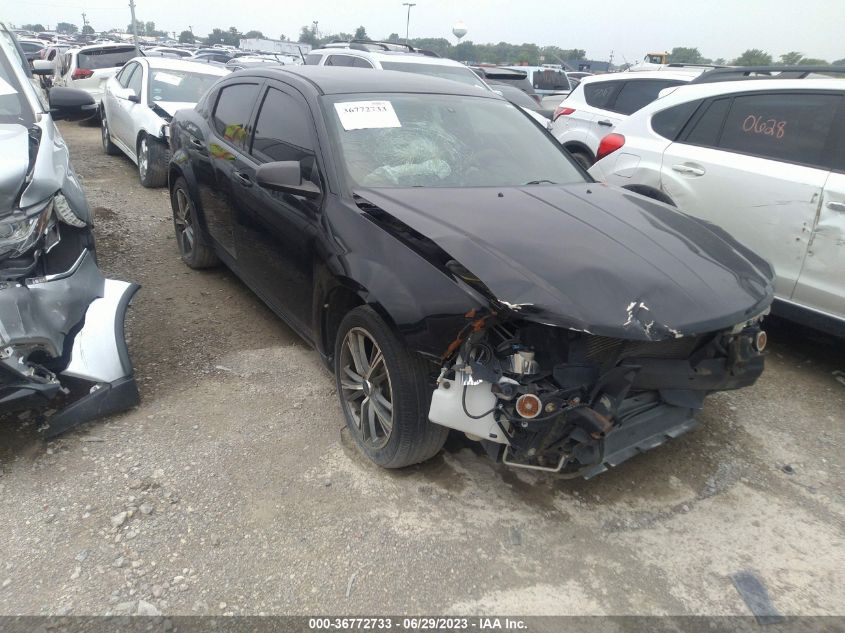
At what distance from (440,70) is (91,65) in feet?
31.4

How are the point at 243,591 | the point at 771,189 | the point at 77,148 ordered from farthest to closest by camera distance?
the point at 77,148 → the point at 771,189 → the point at 243,591

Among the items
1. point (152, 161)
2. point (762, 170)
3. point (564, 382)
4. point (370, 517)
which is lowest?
point (370, 517)

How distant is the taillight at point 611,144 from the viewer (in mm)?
5234

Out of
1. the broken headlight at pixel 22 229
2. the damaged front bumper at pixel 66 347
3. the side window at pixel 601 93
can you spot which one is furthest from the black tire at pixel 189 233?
the side window at pixel 601 93

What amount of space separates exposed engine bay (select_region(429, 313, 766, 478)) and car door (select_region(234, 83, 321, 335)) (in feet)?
4.00

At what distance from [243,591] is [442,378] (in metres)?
1.09

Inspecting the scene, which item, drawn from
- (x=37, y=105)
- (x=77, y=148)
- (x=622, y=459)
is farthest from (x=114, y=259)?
(x=77, y=148)

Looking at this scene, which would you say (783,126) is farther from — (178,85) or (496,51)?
(496,51)

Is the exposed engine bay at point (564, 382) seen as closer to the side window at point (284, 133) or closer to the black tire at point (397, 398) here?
the black tire at point (397, 398)

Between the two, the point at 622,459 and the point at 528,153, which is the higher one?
the point at 528,153

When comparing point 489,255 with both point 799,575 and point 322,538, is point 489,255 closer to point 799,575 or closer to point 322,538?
point 322,538

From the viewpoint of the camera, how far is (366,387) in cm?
288

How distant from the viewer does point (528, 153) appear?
3580 mm

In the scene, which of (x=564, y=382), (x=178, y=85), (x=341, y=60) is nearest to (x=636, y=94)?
(x=341, y=60)
